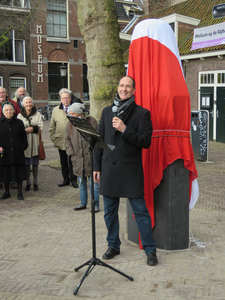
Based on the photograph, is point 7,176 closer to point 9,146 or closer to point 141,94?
point 9,146

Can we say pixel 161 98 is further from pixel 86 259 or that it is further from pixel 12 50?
pixel 12 50

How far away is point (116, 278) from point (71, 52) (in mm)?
30555

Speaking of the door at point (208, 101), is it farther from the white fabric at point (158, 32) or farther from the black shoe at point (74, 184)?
the white fabric at point (158, 32)

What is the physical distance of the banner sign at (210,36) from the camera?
12.3 metres

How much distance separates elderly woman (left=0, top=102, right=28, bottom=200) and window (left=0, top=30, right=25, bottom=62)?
24.1 metres

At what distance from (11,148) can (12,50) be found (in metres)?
24.9

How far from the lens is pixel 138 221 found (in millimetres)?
3604

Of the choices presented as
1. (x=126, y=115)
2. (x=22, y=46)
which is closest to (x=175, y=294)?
(x=126, y=115)

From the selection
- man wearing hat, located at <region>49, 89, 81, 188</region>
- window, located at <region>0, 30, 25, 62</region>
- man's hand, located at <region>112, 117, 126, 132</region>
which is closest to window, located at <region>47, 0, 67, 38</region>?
window, located at <region>0, 30, 25, 62</region>

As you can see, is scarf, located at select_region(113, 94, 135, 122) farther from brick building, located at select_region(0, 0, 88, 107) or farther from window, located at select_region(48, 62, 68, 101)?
window, located at select_region(48, 62, 68, 101)

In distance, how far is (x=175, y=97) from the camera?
3717 millimetres

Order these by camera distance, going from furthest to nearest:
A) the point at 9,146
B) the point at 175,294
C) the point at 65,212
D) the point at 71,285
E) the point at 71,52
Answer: the point at 71,52
the point at 9,146
the point at 65,212
the point at 71,285
the point at 175,294

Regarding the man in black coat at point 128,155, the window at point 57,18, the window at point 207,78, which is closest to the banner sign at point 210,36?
the window at point 207,78

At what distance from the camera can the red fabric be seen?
3.73m
